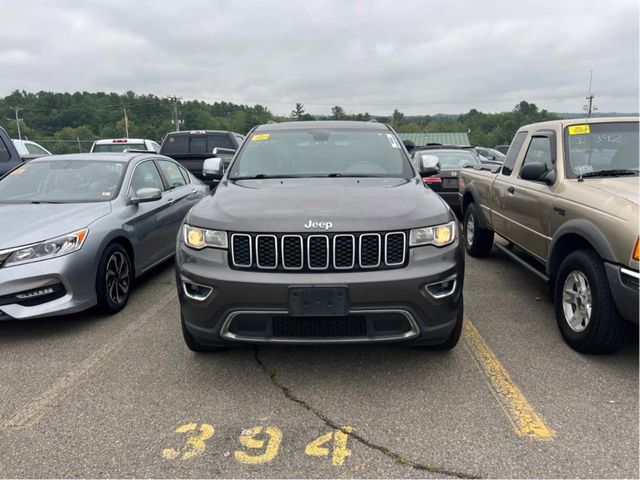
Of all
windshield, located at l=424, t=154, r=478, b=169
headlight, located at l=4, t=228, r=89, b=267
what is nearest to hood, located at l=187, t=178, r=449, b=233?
headlight, located at l=4, t=228, r=89, b=267

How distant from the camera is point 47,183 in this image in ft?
16.9

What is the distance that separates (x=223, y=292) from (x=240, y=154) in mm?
1942

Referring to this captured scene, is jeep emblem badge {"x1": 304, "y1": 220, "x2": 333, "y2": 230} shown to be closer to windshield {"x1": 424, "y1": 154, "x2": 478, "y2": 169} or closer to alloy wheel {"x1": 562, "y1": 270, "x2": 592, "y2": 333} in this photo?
alloy wheel {"x1": 562, "y1": 270, "x2": 592, "y2": 333}

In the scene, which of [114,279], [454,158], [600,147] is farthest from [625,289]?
[454,158]

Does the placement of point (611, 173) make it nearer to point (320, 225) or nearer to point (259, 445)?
point (320, 225)

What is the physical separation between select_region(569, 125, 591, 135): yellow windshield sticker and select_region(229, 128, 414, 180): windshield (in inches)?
62.1

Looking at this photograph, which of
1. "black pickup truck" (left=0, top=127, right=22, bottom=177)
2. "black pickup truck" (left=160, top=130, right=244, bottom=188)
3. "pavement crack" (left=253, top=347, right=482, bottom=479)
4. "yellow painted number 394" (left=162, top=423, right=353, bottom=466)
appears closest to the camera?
"pavement crack" (left=253, top=347, right=482, bottom=479)

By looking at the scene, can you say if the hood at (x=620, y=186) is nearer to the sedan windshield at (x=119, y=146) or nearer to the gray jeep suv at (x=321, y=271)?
the gray jeep suv at (x=321, y=271)

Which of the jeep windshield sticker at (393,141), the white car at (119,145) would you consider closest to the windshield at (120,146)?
the white car at (119,145)

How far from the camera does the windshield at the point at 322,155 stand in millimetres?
4051

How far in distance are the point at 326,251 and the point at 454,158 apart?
7.76 meters

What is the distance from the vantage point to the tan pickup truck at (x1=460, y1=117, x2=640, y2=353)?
3105 mm

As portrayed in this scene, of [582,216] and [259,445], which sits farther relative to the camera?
[582,216]

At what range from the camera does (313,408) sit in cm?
290
